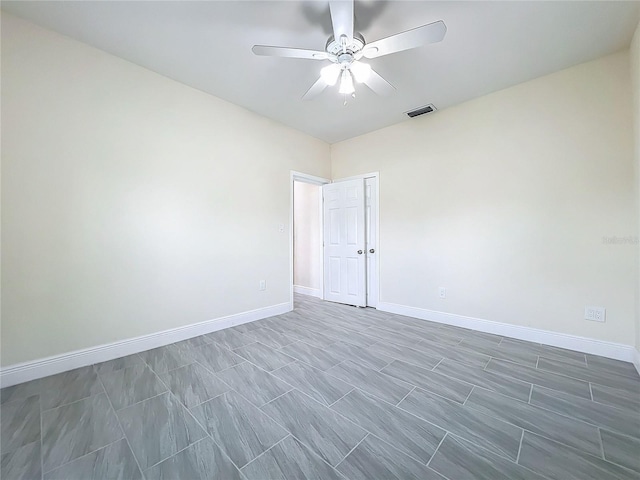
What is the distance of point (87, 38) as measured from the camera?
2.17 meters

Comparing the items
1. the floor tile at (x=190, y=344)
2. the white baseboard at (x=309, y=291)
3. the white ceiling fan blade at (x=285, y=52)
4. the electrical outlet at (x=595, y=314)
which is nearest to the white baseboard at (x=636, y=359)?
the electrical outlet at (x=595, y=314)

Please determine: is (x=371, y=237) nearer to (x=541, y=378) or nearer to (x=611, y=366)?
(x=541, y=378)

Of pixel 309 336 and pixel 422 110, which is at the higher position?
pixel 422 110

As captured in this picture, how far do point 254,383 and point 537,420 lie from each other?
1.89m

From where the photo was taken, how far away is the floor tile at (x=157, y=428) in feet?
4.30

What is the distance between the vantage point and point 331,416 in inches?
61.9

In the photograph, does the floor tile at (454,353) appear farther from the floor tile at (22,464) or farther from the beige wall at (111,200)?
the floor tile at (22,464)

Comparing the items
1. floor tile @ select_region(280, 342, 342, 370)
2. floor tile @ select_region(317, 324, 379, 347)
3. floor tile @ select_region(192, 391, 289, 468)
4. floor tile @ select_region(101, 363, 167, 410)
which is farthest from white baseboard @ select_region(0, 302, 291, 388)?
floor tile @ select_region(192, 391, 289, 468)

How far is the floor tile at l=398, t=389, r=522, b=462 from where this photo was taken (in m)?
1.36

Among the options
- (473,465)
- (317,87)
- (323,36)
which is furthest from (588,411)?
(323,36)

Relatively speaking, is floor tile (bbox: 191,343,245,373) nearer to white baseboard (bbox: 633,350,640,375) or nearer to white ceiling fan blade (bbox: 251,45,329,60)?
white ceiling fan blade (bbox: 251,45,329,60)

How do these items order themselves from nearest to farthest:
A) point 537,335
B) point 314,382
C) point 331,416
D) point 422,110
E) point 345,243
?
1. point 331,416
2. point 314,382
3. point 537,335
4. point 422,110
5. point 345,243

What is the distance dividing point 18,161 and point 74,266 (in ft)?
2.96

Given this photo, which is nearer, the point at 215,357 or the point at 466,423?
the point at 466,423
